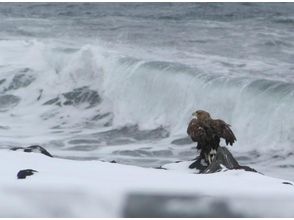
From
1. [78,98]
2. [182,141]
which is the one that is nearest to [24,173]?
[182,141]

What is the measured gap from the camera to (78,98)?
1362 cm

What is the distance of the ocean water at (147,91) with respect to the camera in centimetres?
954

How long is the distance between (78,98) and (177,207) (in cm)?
1025

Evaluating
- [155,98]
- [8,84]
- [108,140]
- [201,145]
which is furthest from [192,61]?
[201,145]

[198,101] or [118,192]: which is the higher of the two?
[198,101]

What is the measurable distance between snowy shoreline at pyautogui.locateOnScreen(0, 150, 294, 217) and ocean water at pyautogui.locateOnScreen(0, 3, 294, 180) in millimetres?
3776

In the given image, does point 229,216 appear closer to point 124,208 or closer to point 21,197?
point 124,208

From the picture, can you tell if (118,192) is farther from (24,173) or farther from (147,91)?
(147,91)

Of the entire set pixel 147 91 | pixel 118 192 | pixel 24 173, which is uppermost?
pixel 147 91

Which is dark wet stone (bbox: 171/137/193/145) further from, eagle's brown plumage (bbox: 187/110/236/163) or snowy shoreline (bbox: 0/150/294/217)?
snowy shoreline (bbox: 0/150/294/217)

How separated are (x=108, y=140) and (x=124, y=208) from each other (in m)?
6.62

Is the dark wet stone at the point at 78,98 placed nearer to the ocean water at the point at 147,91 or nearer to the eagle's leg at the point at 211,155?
the ocean water at the point at 147,91

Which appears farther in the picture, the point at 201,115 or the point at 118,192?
the point at 201,115

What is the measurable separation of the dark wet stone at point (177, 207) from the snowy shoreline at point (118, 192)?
0.01 m
